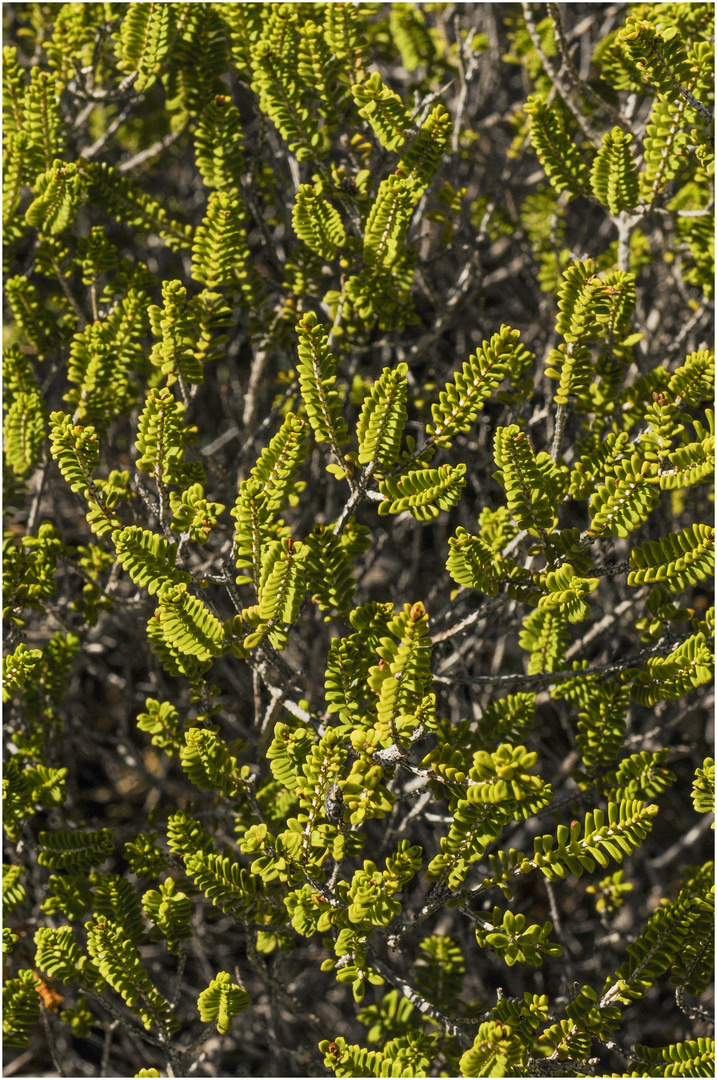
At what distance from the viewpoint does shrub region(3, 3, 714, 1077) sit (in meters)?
1.38

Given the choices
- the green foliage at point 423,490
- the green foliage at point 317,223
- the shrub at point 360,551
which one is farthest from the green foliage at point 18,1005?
the green foliage at point 317,223

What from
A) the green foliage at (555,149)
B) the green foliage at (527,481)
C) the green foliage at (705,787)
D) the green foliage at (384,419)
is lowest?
the green foliage at (705,787)

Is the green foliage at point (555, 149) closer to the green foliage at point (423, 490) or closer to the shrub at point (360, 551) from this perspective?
the shrub at point (360, 551)

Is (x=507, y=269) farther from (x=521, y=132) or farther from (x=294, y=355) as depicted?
(x=294, y=355)

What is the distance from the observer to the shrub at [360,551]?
1.38 meters

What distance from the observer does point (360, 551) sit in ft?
5.09

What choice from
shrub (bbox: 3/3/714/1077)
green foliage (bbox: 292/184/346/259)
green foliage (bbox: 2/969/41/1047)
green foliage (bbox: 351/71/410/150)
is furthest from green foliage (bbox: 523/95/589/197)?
green foliage (bbox: 2/969/41/1047)

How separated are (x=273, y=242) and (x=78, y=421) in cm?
66

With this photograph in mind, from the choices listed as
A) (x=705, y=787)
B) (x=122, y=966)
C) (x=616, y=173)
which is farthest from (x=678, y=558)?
(x=122, y=966)

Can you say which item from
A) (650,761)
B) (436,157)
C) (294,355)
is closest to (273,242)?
(294,355)

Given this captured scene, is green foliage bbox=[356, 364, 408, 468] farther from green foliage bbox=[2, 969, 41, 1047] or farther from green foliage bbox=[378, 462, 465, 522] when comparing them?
green foliage bbox=[2, 969, 41, 1047]

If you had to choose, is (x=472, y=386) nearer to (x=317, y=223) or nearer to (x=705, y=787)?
(x=317, y=223)

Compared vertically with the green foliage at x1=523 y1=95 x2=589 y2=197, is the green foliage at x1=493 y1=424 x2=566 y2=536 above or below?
below

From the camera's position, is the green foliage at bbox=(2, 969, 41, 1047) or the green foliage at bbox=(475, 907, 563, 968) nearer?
the green foliage at bbox=(475, 907, 563, 968)
